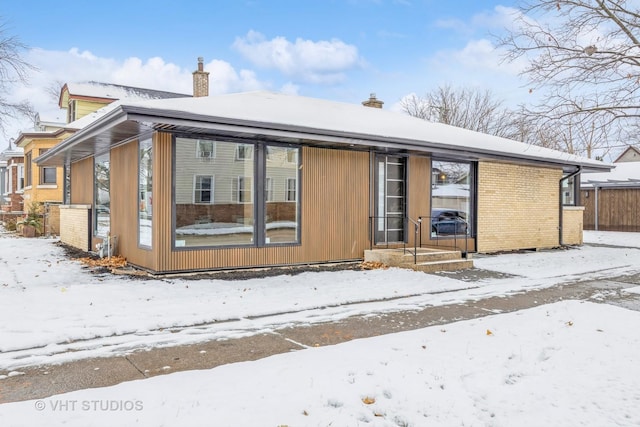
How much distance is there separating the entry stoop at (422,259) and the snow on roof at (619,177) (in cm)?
1827

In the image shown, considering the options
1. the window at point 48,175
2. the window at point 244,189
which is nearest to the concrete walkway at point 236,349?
the window at point 244,189

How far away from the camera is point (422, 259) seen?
1023cm

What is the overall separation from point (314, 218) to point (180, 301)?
4.17 meters

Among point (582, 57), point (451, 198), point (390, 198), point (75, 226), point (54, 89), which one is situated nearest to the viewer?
point (582, 57)

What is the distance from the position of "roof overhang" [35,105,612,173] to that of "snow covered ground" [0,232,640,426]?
2.77 m

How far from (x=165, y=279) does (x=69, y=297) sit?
5.90 ft

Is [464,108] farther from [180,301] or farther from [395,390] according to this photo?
[395,390]

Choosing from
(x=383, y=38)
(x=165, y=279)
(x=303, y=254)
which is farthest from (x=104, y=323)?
(x=383, y=38)

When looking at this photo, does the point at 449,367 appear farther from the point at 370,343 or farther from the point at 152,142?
the point at 152,142

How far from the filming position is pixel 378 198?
36.4 ft

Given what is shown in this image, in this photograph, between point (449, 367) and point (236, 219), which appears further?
point (236, 219)

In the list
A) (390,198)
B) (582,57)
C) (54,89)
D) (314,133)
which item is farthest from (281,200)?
(54,89)

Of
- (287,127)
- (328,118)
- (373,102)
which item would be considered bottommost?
(287,127)

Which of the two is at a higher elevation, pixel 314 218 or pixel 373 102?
pixel 373 102
